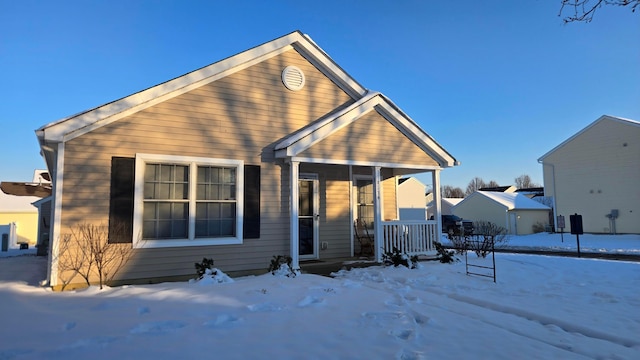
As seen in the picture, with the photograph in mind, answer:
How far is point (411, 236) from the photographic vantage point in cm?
936

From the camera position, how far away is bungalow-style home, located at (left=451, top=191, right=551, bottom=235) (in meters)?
27.7

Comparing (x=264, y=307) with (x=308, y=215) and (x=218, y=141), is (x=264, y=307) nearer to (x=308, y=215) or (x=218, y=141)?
(x=218, y=141)

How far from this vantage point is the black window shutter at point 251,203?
24.7 feet

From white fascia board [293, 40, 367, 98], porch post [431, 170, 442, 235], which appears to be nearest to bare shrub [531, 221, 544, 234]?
porch post [431, 170, 442, 235]

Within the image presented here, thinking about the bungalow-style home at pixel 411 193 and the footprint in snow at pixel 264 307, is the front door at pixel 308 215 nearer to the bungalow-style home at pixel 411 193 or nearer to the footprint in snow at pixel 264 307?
the footprint in snow at pixel 264 307

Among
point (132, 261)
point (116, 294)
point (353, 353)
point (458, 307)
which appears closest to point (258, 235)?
point (132, 261)

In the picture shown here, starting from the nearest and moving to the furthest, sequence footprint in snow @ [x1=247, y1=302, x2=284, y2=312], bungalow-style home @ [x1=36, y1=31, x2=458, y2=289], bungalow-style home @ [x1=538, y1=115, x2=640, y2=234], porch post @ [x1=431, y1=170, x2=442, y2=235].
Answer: footprint in snow @ [x1=247, y1=302, x2=284, y2=312], bungalow-style home @ [x1=36, y1=31, x2=458, y2=289], porch post @ [x1=431, y1=170, x2=442, y2=235], bungalow-style home @ [x1=538, y1=115, x2=640, y2=234]

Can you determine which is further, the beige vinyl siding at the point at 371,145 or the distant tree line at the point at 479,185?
the distant tree line at the point at 479,185

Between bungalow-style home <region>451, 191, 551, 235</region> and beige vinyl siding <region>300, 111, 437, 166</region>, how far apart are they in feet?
68.8

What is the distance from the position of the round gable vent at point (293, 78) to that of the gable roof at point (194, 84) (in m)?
0.39

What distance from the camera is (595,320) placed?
4695 mm

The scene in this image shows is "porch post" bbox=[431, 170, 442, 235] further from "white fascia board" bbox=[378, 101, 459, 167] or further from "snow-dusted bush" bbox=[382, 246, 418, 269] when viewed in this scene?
"snow-dusted bush" bbox=[382, 246, 418, 269]

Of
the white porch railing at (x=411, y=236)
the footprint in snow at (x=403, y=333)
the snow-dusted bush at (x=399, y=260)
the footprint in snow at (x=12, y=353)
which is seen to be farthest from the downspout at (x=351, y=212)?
the footprint in snow at (x=12, y=353)

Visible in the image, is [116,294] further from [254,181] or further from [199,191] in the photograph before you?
[254,181]
